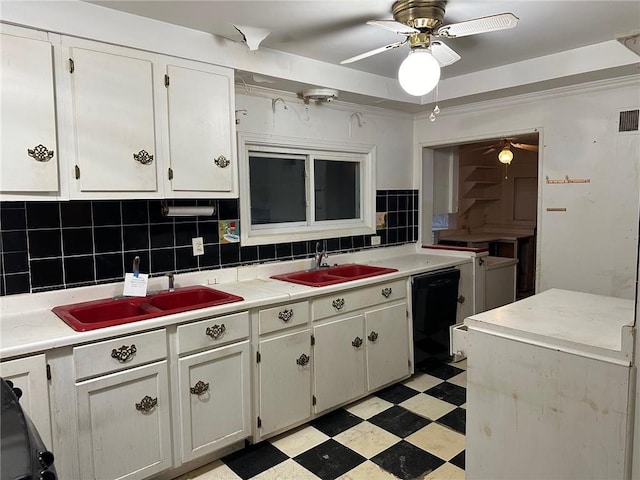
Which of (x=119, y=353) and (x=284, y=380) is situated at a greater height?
(x=119, y=353)

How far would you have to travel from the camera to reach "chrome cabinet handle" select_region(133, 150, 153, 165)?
214 centimetres

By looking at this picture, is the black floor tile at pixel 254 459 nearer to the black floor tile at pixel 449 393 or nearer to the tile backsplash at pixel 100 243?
the tile backsplash at pixel 100 243

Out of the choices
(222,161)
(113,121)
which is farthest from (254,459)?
(113,121)

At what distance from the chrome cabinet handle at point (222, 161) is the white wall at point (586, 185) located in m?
2.29

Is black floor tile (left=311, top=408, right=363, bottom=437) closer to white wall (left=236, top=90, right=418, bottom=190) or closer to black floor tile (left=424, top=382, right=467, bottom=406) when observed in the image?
black floor tile (left=424, top=382, right=467, bottom=406)

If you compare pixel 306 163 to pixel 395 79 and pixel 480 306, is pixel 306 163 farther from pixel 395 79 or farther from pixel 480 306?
pixel 480 306

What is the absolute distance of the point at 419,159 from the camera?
4.07 m

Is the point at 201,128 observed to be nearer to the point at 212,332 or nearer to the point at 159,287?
the point at 159,287

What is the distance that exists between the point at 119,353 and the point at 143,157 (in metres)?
0.95

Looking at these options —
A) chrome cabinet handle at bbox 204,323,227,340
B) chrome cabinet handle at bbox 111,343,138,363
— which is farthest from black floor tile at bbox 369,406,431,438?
chrome cabinet handle at bbox 111,343,138,363

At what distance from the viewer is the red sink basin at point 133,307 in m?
1.95

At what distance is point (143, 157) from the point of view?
85.2 inches

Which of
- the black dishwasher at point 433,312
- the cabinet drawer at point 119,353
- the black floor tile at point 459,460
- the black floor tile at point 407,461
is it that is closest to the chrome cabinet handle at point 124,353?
the cabinet drawer at point 119,353

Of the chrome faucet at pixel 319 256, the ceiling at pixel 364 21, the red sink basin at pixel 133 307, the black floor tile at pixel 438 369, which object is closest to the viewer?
the red sink basin at pixel 133 307
